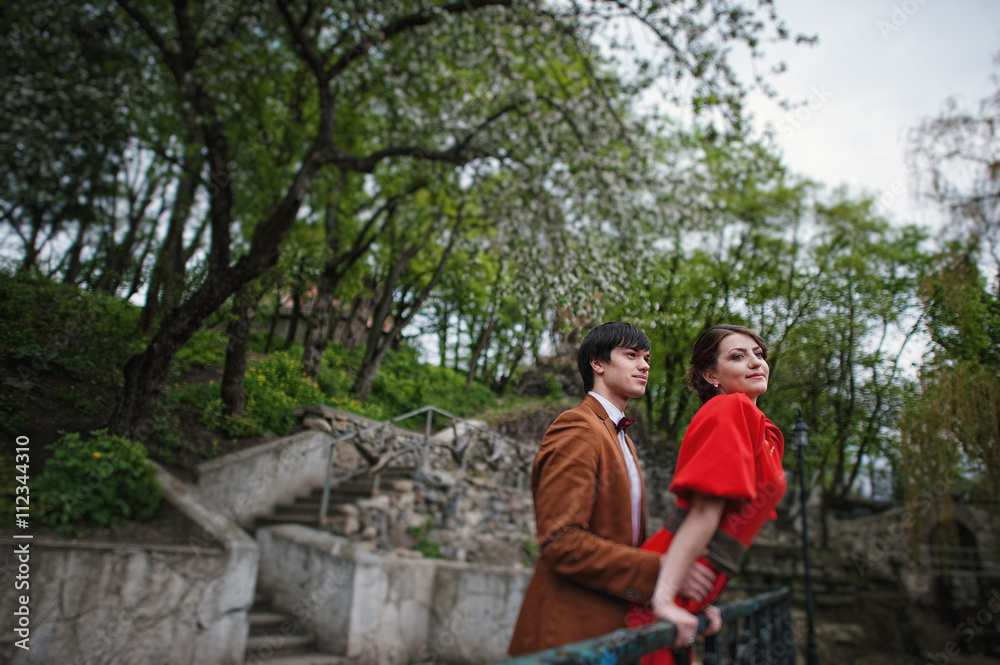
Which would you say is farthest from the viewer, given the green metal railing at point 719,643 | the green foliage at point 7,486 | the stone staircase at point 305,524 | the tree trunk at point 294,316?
the tree trunk at point 294,316

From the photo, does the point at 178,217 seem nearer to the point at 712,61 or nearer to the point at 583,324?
the point at 583,324

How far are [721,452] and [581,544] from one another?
15.6 inches

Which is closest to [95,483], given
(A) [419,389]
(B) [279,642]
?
(B) [279,642]

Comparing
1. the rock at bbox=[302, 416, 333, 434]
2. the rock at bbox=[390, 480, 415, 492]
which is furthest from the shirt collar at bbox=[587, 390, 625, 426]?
the rock at bbox=[390, 480, 415, 492]

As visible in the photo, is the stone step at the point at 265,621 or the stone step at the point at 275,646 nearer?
the stone step at the point at 275,646

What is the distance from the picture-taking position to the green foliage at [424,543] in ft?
23.3

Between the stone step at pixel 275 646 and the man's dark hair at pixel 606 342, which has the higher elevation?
the man's dark hair at pixel 606 342

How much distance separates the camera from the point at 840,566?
40.3 feet

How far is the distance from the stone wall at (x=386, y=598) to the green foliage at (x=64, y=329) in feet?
8.83

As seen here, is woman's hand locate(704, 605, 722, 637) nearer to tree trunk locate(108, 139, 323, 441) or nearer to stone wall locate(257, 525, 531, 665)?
stone wall locate(257, 525, 531, 665)

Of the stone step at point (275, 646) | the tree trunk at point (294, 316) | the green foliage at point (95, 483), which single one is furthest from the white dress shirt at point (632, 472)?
the tree trunk at point (294, 316)

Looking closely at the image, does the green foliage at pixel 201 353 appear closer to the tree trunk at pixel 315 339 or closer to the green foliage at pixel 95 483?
the tree trunk at pixel 315 339

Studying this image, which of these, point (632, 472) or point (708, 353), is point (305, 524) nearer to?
point (632, 472)

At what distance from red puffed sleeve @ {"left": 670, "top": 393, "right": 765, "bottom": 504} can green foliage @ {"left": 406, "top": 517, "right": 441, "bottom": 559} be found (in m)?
6.38
